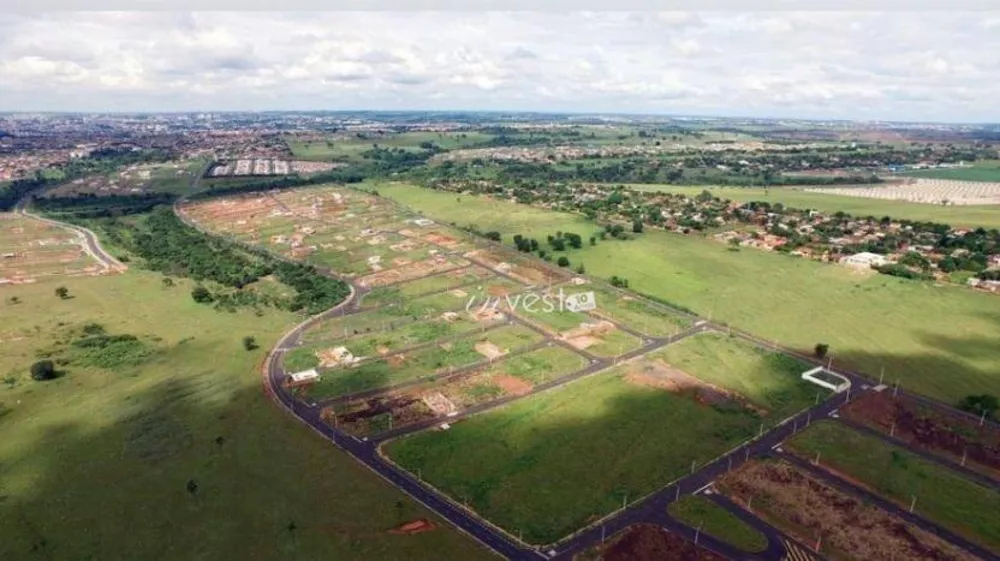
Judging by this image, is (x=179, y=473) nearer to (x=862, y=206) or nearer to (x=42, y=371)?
(x=42, y=371)

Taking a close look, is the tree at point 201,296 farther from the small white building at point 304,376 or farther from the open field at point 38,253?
the small white building at point 304,376

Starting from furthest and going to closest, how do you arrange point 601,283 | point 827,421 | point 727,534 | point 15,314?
point 601,283
point 15,314
point 827,421
point 727,534

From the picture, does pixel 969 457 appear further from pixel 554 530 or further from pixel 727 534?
pixel 554 530

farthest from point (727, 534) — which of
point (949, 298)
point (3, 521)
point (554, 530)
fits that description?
point (949, 298)

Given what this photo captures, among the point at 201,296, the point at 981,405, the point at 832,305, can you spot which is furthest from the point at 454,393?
the point at 832,305

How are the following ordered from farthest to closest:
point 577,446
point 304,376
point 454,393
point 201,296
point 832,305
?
point 201,296 < point 832,305 < point 304,376 < point 454,393 < point 577,446
